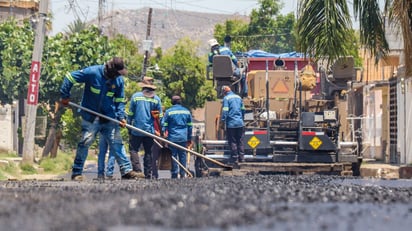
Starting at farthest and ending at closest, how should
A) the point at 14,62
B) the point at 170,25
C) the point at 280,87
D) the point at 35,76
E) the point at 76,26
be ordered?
the point at 170,25 → the point at 76,26 → the point at 14,62 → the point at 35,76 → the point at 280,87

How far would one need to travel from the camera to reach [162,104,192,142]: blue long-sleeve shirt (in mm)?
15336

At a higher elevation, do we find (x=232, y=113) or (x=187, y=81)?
(x=187, y=81)

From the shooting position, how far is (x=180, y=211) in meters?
5.46

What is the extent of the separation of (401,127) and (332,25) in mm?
12002

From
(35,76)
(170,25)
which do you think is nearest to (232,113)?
(35,76)

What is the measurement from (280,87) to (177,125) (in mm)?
2805

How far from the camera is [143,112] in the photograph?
1417 centimetres

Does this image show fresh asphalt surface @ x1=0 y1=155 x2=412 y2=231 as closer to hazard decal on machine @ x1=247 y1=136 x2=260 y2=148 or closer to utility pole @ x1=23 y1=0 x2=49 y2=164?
hazard decal on machine @ x1=247 y1=136 x2=260 y2=148

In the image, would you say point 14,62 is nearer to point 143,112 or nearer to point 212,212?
point 143,112

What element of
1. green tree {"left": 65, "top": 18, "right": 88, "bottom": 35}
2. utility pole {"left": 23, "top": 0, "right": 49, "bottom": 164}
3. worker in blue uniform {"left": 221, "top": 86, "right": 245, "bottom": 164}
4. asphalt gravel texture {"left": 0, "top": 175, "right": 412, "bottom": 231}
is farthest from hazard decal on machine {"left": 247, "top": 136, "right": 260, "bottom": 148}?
green tree {"left": 65, "top": 18, "right": 88, "bottom": 35}

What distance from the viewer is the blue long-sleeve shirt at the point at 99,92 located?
12.0 meters

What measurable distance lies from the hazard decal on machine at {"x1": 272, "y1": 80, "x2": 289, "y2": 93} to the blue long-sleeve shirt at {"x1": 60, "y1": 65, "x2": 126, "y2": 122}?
5.37 m

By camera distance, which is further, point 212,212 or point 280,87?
point 280,87

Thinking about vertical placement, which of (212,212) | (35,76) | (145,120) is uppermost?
(35,76)
